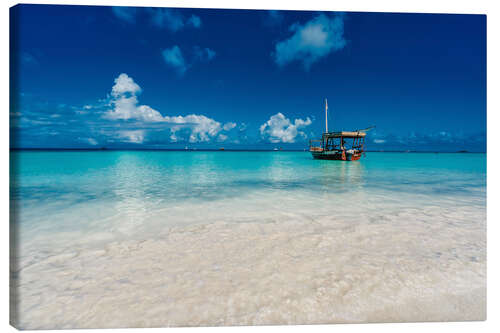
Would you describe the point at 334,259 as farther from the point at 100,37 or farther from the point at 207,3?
the point at 100,37

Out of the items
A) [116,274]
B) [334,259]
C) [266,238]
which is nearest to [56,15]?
[116,274]

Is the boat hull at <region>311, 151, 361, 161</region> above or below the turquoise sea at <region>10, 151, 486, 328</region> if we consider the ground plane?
above

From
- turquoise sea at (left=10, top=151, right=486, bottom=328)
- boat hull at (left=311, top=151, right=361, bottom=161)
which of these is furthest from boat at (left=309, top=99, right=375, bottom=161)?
turquoise sea at (left=10, top=151, right=486, bottom=328)

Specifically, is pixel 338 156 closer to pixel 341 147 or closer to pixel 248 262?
pixel 341 147

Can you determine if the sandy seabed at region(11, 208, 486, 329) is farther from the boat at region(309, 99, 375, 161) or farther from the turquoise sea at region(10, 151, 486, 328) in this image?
A: the boat at region(309, 99, 375, 161)

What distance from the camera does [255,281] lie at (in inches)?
113

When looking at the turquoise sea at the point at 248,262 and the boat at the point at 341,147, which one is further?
the boat at the point at 341,147

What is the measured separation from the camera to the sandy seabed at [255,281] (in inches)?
96.7

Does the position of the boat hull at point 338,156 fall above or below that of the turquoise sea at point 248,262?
above

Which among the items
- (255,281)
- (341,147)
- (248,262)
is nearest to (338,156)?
(341,147)

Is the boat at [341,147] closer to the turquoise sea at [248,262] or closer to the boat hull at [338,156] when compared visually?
the boat hull at [338,156]

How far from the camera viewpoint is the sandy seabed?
2.46 meters

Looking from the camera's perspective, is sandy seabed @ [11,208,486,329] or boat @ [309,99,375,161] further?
boat @ [309,99,375,161]

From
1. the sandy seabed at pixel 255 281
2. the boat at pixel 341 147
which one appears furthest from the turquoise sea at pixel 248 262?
the boat at pixel 341 147
